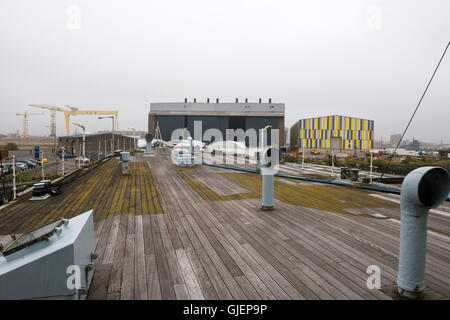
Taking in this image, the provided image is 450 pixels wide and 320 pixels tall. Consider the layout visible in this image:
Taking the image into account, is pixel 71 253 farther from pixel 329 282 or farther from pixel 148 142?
pixel 148 142

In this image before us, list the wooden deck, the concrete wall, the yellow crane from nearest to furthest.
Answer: the wooden deck → the concrete wall → the yellow crane

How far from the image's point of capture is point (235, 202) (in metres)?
6.29

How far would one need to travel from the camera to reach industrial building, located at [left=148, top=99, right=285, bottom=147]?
46.5m

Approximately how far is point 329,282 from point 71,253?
257 centimetres

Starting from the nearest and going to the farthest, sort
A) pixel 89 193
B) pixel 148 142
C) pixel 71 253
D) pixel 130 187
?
pixel 71 253 → pixel 89 193 → pixel 130 187 → pixel 148 142

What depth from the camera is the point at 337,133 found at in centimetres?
3027

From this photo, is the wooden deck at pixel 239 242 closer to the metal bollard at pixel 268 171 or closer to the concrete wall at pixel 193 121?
the metal bollard at pixel 268 171

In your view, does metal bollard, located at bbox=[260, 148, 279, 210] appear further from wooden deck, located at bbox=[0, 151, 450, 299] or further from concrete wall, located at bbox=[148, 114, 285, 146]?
concrete wall, located at bbox=[148, 114, 285, 146]

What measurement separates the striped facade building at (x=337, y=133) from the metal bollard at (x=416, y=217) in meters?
29.0

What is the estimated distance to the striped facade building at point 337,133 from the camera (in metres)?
30.2

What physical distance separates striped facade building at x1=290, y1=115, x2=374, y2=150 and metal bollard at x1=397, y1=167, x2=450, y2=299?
95.3ft

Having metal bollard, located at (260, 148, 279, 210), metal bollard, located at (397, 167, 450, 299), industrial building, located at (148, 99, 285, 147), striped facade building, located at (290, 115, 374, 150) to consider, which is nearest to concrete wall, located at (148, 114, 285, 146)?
industrial building, located at (148, 99, 285, 147)
